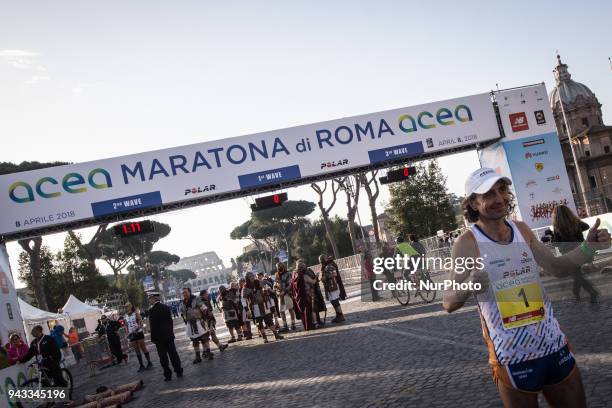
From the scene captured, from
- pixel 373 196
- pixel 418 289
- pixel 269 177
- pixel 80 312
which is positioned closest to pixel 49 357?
pixel 418 289

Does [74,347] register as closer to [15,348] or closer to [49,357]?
[15,348]

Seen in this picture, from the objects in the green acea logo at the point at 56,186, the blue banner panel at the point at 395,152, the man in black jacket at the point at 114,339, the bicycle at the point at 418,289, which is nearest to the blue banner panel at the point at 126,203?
the green acea logo at the point at 56,186

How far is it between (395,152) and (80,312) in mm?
17173

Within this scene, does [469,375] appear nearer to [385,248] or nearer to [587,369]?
[587,369]

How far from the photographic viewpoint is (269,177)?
1798cm

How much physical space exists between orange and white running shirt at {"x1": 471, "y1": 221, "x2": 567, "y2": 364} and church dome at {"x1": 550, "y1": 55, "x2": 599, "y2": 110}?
303ft

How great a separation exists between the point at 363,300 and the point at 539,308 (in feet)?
53.8

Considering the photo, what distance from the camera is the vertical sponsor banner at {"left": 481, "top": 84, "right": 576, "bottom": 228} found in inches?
765

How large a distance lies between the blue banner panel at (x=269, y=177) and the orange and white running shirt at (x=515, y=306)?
50.0 feet

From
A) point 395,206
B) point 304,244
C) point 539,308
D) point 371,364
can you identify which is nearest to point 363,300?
point 371,364

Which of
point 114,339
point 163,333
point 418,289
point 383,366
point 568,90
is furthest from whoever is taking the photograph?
point 568,90

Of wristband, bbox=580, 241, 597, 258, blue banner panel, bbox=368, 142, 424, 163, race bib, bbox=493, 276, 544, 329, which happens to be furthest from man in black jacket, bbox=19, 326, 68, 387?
blue banner panel, bbox=368, 142, 424, 163

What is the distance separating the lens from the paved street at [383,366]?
536 centimetres

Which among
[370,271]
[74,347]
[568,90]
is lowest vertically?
[74,347]
